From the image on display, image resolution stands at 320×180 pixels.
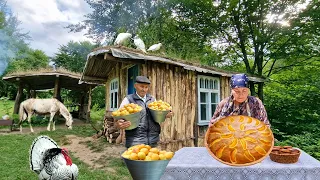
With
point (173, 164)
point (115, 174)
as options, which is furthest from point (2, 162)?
point (173, 164)

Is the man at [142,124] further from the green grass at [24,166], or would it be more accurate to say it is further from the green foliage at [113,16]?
the green foliage at [113,16]

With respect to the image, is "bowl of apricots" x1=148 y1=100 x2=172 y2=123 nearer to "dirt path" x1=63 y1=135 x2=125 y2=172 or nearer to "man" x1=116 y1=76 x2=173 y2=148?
"man" x1=116 y1=76 x2=173 y2=148

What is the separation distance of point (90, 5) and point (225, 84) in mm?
18318

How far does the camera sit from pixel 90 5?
23016 mm

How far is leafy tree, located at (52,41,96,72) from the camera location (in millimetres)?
27578

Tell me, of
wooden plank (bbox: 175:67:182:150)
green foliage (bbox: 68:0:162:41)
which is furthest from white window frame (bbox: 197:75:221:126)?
green foliage (bbox: 68:0:162:41)

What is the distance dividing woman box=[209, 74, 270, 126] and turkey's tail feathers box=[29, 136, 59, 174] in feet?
7.50

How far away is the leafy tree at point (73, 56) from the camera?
2758 cm

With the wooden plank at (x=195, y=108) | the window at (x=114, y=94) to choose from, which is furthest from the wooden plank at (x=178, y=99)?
the window at (x=114, y=94)

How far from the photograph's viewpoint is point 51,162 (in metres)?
3.04

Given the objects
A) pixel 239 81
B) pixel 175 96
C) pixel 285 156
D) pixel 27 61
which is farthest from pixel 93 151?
pixel 27 61

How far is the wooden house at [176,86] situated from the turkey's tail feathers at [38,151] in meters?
3.30

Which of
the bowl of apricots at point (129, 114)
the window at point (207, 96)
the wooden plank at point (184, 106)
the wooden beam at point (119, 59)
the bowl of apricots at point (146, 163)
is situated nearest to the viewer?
the bowl of apricots at point (146, 163)

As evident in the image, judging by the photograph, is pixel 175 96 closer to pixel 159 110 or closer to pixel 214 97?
pixel 214 97
